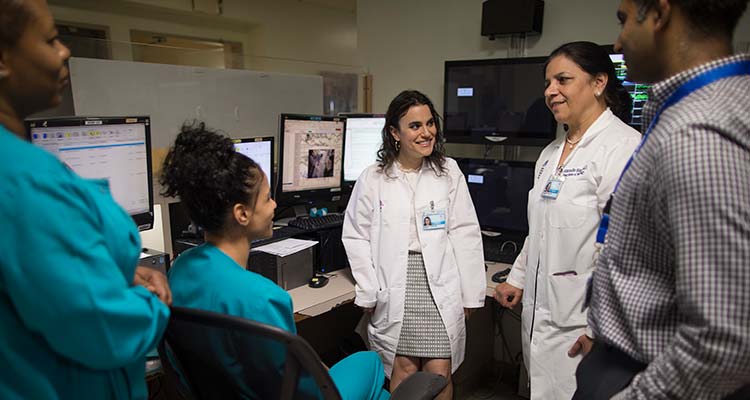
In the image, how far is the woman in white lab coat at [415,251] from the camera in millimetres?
1942

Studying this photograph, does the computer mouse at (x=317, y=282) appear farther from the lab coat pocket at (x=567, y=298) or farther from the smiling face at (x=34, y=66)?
the smiling face at (x=34, y=66)

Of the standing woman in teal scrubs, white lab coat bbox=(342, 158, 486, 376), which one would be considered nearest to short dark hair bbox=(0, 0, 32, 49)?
the standing woman in teal scrubs

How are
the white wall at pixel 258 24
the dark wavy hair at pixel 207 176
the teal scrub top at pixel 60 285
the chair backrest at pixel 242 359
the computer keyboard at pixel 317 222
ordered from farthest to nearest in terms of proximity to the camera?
the white wall at pixel 258 24 → the computer keyboard at pixel 317 222 → the dark wavy hair at pixel 207 176 → the chair backrest at pixel 242 359 → the teal scrub top at pixel 60 285

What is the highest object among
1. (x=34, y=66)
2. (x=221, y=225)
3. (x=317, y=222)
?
(x=34, y=66)

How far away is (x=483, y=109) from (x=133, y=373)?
86.3 inches

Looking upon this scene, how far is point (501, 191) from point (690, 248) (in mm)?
1848

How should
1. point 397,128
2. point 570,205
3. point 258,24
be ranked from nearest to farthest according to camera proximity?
1. point 570,205
2. point 397,128
3. point 258,24

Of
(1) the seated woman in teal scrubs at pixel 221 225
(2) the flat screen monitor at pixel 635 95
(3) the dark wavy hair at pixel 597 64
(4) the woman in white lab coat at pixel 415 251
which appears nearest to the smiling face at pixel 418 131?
(4) the woman in white lab coat at pixel 415 251

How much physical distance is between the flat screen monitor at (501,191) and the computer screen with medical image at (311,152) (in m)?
0.68

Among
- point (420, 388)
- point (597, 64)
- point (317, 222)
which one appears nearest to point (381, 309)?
point (317, 222)

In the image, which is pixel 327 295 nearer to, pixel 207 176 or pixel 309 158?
pixel 309 158

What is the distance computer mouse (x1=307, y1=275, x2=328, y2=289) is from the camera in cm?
206

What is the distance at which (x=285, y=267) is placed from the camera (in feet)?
6.45

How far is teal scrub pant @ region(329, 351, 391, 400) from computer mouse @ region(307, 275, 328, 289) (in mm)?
625
